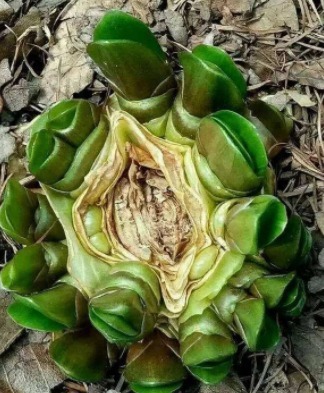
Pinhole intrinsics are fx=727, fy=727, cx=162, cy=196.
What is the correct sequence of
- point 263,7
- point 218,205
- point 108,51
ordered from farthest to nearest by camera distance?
point 263,7, point 218,205, point 108,51

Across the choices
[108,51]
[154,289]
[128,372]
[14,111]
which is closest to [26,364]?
[128,372]

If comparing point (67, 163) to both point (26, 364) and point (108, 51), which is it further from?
point (26, 364)

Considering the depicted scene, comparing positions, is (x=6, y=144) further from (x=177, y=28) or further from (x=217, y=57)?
(x=217, y=57)

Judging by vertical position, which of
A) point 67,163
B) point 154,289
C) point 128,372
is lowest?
point 128,372

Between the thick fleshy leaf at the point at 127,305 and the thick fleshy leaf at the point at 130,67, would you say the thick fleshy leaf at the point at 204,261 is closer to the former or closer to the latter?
the thick fleshy leaf at the point at 127,305

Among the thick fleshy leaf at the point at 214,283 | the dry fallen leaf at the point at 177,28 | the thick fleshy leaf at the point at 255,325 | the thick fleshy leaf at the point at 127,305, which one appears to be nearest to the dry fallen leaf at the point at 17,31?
the dry fallen leaf at the point at 177,28

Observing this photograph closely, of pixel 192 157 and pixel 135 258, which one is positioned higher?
pixel 192 157
